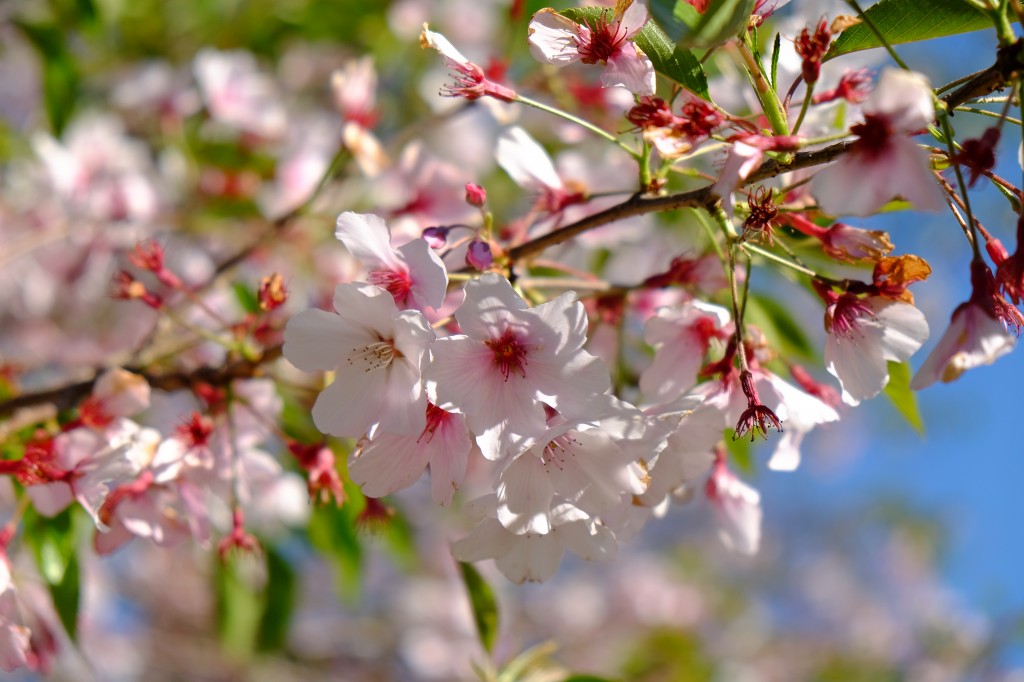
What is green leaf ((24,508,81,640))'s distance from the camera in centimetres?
150

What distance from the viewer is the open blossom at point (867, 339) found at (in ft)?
3.78

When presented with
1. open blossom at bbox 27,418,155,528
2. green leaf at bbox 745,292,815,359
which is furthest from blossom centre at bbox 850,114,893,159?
open blossom at bbox 27,418,155,528

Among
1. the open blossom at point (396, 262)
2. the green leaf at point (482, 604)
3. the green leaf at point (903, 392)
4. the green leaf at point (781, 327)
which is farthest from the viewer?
the green leaf at point (781, 327)

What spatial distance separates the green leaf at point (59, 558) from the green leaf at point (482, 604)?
0.68 meters

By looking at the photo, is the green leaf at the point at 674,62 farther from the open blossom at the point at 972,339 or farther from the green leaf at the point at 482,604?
the green leaf at the point at 482,604

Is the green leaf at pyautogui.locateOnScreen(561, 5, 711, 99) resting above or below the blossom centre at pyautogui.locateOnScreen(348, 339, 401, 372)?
above

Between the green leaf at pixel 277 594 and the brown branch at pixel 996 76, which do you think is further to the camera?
the green leaf at pixel 277 594

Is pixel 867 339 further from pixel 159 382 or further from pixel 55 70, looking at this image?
pixel 55 70

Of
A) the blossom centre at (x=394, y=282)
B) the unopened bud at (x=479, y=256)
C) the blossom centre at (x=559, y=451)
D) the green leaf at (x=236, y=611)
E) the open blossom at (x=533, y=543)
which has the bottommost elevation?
the green leaf at (x=236, y=611)

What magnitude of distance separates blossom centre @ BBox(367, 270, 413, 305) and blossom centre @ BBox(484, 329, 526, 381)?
15cm

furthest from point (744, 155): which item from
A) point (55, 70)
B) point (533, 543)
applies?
point (55, 70)

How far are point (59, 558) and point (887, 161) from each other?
1.44 m

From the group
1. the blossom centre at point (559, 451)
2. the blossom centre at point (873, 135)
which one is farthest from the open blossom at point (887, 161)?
the blossom centre at point (559, 451)

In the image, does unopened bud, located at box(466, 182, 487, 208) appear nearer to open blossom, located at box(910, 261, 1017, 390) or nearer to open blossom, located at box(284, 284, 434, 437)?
open blossom, located at box(284, 284, 434, 437)
